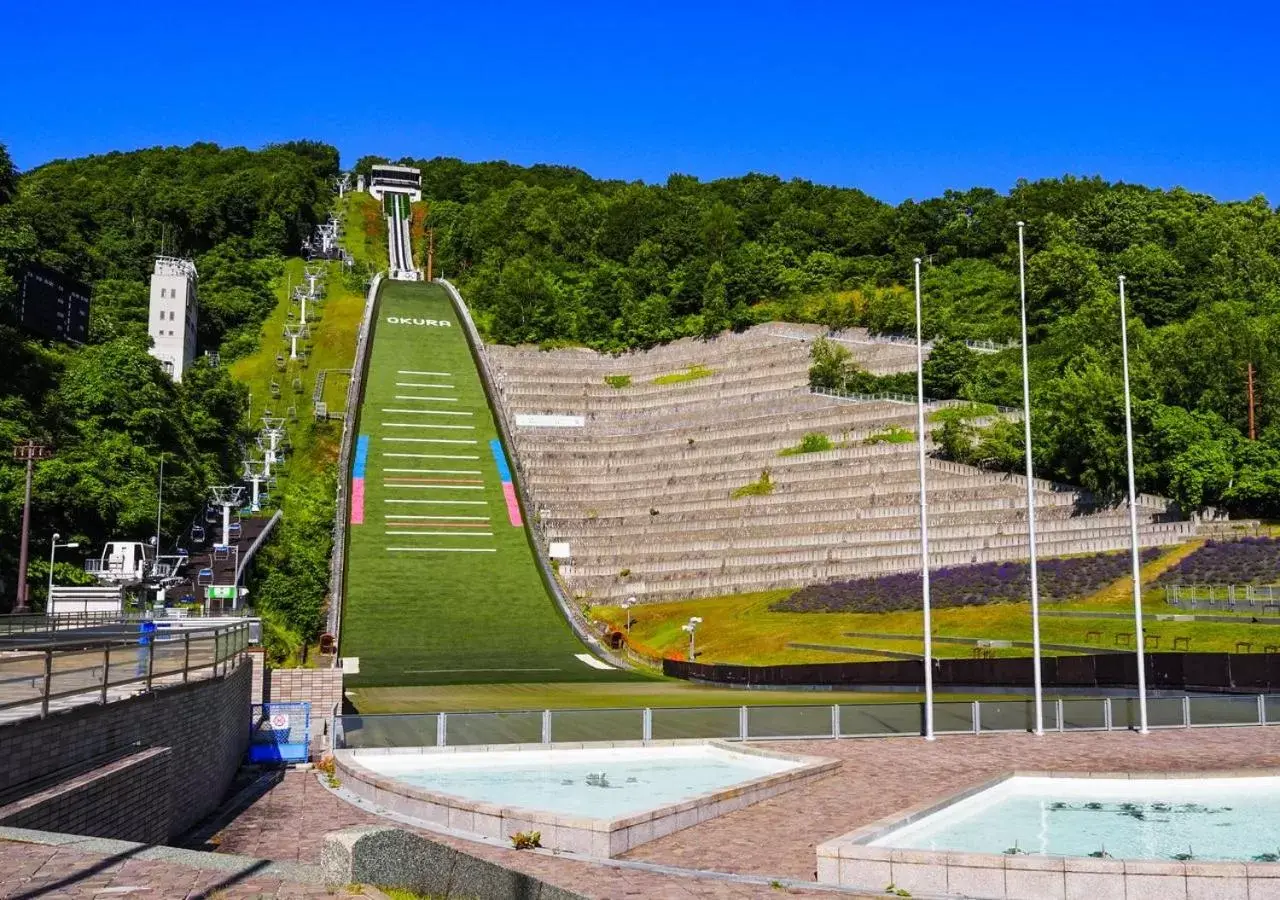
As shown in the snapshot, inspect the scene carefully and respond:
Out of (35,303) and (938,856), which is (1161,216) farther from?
(938,856)

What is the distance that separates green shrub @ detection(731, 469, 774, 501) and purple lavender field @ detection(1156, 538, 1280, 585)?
82.8 ft

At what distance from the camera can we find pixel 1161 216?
112438 millimetres

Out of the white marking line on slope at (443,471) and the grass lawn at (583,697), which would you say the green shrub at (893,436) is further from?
the grass lawn at (583,697)

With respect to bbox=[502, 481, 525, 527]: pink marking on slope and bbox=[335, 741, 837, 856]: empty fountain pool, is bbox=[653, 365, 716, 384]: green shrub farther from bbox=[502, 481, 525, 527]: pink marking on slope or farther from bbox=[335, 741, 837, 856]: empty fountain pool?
bbox=[335, 741, 837, 856]: empty fountain pool

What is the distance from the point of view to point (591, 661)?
5384 centimetres

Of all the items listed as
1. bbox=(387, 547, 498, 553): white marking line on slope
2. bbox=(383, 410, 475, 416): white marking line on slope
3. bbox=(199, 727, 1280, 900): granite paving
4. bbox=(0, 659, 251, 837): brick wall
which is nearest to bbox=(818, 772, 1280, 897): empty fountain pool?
bbox=(199, 727, 1280, 900): granite paving

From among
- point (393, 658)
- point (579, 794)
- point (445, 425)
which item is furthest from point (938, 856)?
point (445, 425)

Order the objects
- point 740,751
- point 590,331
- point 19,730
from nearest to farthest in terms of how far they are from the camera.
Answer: point 19,730 → point 740,751 → point 590,331

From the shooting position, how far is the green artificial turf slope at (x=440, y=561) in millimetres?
53156

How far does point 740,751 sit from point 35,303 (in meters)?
56.8

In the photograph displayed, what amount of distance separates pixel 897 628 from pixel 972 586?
471 centimetres

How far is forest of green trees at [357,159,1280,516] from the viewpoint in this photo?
66562 millimetres

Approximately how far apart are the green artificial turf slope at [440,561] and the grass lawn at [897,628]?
550cm

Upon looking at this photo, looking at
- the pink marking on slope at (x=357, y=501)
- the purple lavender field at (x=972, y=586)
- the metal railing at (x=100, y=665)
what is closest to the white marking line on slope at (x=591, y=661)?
the purple lavender field at (x=972, y=586)
